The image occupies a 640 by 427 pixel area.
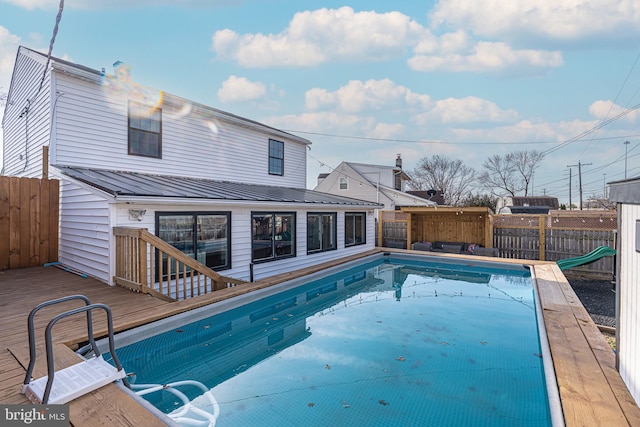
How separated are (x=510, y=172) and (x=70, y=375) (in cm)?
4724

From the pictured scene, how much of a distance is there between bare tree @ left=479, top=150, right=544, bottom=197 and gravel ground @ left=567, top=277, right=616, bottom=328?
111ft

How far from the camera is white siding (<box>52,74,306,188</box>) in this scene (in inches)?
300

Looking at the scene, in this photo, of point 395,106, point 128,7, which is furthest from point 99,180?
point 395,106

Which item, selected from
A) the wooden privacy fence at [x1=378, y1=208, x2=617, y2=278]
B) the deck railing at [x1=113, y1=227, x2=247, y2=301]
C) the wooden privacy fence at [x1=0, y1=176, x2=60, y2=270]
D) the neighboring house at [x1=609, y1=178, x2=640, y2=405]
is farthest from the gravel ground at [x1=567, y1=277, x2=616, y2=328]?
the wooden privacy fence at [x1=0, y1=176, x2=60, y2=270]

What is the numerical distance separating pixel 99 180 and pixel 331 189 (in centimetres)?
2117

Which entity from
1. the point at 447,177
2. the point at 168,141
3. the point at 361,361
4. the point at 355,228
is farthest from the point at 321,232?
the point at 447,177

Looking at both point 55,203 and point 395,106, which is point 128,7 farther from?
point 395,106

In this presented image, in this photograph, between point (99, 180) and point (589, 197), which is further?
point (589, 197)

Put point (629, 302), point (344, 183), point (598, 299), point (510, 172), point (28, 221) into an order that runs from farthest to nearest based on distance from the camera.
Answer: point (510, 172) < point (344, 183) < point (598, 299) < point (28, 221) < point (629, 302)

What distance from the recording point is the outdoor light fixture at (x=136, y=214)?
6.14 metres

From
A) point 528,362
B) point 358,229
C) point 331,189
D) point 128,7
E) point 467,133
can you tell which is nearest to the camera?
point 528,362

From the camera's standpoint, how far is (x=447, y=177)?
43.0 m

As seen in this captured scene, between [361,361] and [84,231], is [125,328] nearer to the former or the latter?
[361,361]

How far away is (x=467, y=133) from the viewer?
3089 cm
